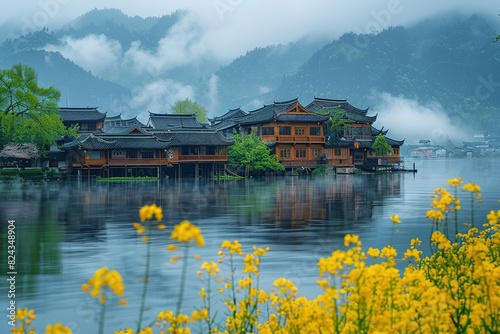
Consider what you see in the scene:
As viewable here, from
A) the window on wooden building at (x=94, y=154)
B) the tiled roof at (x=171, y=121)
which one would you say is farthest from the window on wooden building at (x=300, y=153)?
the window on wooden building at (x=94, y=154)

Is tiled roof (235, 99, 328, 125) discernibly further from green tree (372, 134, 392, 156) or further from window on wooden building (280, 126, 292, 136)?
green tree (372, 134, 392, 156)

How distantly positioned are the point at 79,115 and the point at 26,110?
20154 millimetres

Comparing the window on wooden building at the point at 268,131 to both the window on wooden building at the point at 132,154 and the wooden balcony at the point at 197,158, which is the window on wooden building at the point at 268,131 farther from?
the window on wooden building at the point at 132,154

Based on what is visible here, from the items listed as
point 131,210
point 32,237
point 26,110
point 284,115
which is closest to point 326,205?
point 131,210

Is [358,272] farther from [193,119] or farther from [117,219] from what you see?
[193,119]

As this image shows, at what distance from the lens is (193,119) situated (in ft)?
296

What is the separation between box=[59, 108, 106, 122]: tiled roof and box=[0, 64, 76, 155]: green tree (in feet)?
50.9

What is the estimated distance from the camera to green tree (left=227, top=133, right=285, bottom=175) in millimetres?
73688

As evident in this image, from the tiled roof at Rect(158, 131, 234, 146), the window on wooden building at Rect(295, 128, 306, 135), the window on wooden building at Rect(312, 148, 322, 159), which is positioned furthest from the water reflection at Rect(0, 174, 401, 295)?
the window on wooden building at Rect(312, 148, 322, 159)

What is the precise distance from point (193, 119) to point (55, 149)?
2164 cm

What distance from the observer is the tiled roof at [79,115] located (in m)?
85.9

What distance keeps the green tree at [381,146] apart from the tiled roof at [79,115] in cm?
3623

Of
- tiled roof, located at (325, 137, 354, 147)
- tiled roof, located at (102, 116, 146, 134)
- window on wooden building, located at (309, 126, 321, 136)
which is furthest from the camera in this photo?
tiled roof, located at (325, 137, 354, 147)

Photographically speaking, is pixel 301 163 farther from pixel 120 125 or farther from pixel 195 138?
pixel 120 125
